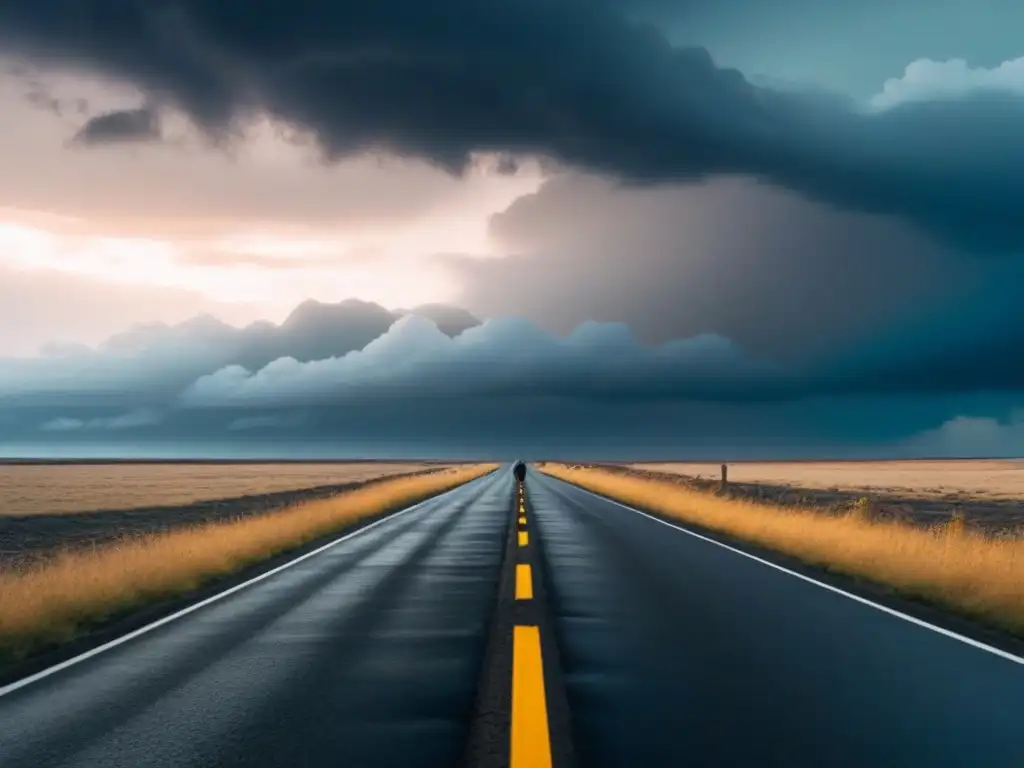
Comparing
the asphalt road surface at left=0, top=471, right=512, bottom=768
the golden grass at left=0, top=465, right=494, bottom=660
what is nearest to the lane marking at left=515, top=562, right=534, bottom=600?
the asphalt road surface at left=0, top=471, right=512, bottom=768

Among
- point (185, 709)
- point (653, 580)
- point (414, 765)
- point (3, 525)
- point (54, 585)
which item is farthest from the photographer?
point (3, 525)

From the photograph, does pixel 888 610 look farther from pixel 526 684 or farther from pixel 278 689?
pixel 278 689

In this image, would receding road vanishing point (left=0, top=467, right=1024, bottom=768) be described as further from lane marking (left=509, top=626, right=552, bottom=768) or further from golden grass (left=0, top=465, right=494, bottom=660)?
golden grass (left=0, top=465, right=494, bottom=660)

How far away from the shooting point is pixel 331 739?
18.1 ft

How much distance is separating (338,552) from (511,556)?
12.2 feet

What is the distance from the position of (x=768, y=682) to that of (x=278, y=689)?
154 inches

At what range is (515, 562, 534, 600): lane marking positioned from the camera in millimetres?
11500

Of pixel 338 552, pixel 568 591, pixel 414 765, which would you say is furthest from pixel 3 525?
pixel 414 765

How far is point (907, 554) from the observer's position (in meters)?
15.0

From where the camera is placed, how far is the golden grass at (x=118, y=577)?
9680 millimetres

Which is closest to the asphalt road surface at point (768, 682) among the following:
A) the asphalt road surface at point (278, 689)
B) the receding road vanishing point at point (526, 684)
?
the receding road vanishing point at point (526, 684)

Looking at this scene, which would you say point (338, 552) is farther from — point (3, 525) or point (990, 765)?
point (3, 525)

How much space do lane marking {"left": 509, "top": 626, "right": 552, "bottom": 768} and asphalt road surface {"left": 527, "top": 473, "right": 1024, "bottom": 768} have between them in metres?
0.24

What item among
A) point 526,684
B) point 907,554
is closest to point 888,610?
point 907,554
